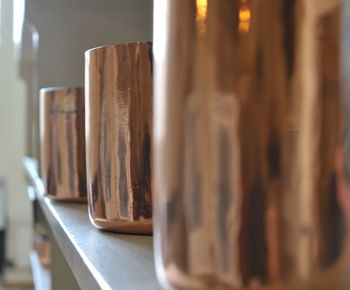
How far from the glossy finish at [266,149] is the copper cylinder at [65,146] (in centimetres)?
41

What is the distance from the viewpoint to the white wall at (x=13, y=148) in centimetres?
244

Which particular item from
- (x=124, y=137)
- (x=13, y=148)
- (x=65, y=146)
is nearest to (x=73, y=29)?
(x=65, y=146)

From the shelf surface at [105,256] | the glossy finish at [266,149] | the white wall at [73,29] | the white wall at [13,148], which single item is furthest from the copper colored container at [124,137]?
the white wall at [13,148]

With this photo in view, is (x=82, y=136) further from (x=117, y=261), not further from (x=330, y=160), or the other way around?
(x=330, y=160)

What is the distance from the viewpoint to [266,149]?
20cm

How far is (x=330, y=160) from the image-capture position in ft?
0.68

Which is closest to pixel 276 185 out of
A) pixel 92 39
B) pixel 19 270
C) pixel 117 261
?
pixel 117 261

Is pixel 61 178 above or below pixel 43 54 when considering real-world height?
below

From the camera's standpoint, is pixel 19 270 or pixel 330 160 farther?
pixel 19 270

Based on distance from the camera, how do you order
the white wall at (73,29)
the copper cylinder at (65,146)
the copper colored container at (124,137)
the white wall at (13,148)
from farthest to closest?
the white wall at (13,148) < the white wall at (73,29) < the copper cylinder at (65,146) < the copper colored container at (124,137)

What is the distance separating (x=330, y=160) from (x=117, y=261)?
0.46ft

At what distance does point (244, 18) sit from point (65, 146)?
0.44m

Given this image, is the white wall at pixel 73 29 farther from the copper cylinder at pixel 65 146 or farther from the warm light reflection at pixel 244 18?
the warm light reflection at pixel 244 18

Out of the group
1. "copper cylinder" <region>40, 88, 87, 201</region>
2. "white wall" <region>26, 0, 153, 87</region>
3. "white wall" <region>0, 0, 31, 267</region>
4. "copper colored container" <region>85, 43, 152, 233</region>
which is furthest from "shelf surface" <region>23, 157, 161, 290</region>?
"white wall" <region>0, 0, 31, 267</region>
